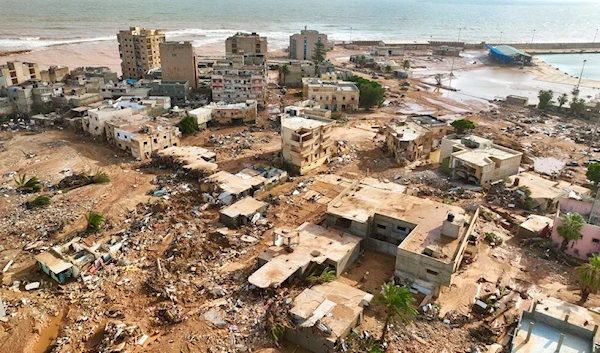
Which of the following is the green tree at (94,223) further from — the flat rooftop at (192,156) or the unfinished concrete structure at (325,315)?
the unfinished concrete structure at (325,315)

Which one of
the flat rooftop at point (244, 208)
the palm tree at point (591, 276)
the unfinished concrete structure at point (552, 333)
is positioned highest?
the palm tree at point (591, 276)

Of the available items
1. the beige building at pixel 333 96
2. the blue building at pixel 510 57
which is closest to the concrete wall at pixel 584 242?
the beige building at pixel 333 96

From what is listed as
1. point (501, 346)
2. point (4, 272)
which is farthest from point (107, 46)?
point (501, 346)

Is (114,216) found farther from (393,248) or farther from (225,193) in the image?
(393,248)

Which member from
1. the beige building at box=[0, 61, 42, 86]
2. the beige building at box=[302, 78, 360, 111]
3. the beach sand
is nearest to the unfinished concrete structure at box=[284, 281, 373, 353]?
the beige building at box=[302, 78, 360, 111]

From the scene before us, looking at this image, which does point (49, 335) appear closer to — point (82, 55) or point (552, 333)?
point (552, 333)
